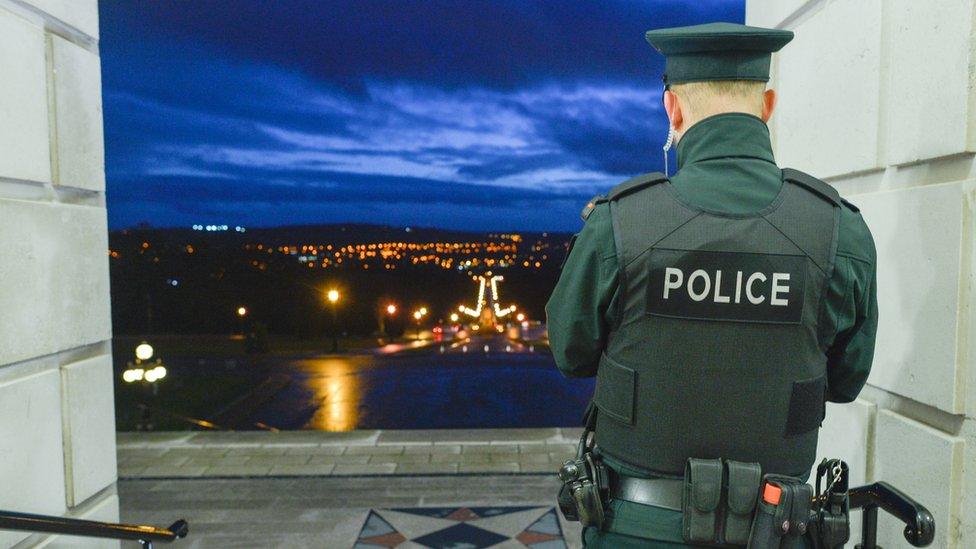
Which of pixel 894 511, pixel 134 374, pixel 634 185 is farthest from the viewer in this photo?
pixel 134 374

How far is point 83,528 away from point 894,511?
2132 mm

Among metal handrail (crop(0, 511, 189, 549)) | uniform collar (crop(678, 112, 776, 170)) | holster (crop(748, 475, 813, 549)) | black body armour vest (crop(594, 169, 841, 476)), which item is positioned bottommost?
metal handrail (crop(0, 511, 189, 549))

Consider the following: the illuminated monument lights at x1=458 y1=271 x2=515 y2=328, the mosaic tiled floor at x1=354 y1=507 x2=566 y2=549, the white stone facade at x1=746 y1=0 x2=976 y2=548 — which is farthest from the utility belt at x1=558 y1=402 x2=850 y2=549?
the illuminated monument lights at x1=458 y1=271 x2=515 y2=328

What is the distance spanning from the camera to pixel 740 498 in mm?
1650

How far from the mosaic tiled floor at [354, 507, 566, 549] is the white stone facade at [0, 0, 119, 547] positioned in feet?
9.52

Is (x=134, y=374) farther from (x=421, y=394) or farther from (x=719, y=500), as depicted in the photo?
(x=421, y=394)

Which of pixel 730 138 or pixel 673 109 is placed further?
pixel 673 109

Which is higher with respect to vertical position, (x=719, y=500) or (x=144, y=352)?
(x=719, y=500)

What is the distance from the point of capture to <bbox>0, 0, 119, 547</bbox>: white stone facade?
2.23 m

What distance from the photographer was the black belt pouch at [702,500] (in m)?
1.65

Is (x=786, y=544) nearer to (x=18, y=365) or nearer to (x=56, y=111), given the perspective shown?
(x=18, y=365)

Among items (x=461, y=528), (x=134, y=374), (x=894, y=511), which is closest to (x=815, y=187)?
(x=894, y=511)

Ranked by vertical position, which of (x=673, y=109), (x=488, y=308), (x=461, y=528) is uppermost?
(x=673, y=109)

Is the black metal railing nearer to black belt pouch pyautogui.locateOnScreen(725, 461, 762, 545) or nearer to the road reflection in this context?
black belt pouch pyautogui.locateOnScreen(725, 461, 762, 545)
